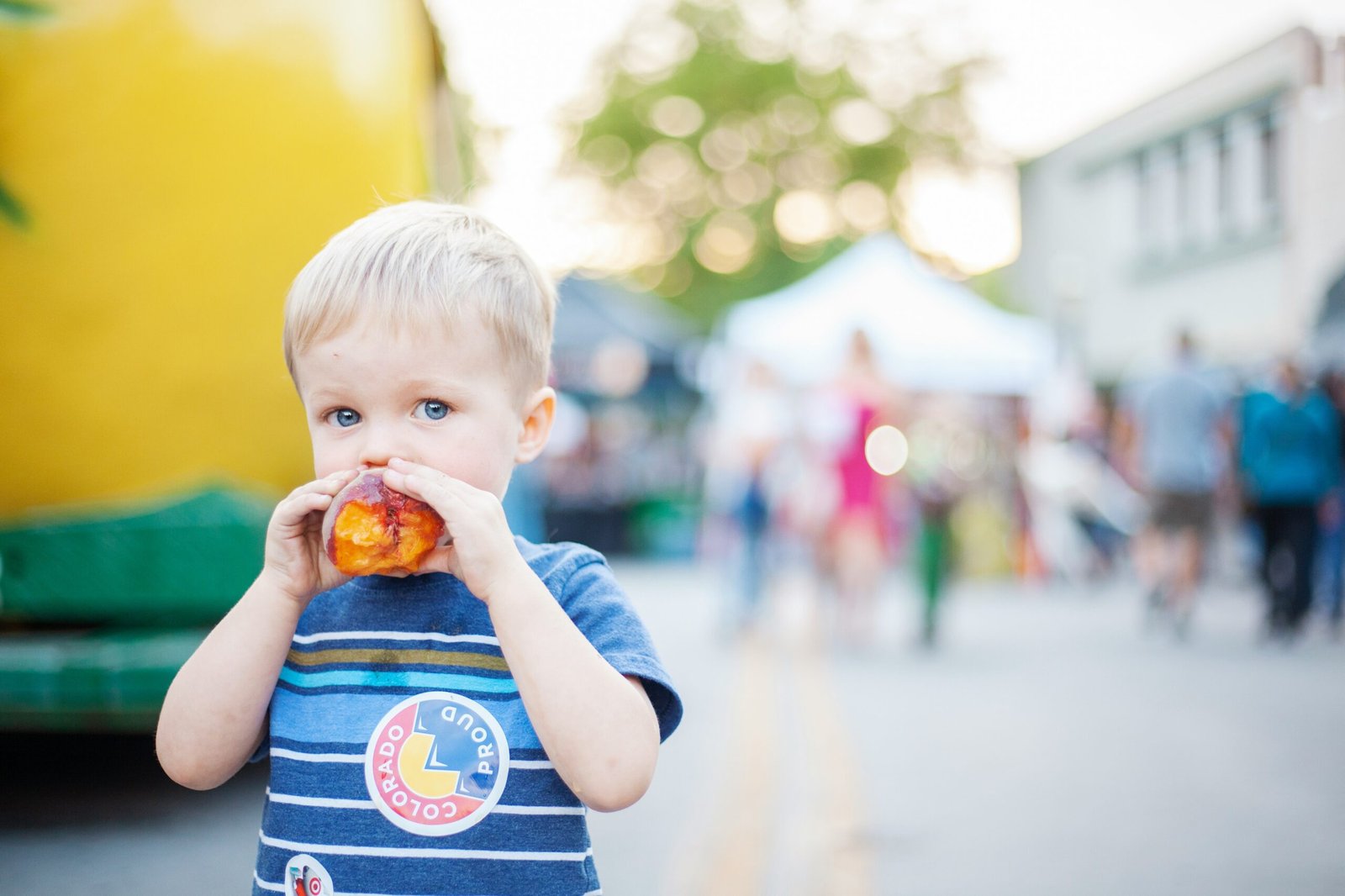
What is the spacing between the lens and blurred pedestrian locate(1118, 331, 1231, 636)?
8.41 metres

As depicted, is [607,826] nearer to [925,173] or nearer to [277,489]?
[277,489]

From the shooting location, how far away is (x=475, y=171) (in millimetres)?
8016

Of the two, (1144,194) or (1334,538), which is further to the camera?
(1334,538)

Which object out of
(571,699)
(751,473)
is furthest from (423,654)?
(751,473)

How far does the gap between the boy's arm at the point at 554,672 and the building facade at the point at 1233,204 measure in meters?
3.06

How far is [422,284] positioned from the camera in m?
1.48

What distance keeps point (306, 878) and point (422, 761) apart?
0.20 m

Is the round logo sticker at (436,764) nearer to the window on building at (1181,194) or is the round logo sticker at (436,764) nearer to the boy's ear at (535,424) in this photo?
the boy's ear at (535,424)

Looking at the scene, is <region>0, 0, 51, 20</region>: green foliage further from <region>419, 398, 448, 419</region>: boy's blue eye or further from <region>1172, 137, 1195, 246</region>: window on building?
<region>1172, 137, 1195, 246</region>: window on building

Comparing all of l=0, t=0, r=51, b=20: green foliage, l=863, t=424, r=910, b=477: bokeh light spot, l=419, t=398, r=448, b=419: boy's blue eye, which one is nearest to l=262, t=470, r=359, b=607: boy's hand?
l=419, t=398, r=448, b=419: boy's blue eye

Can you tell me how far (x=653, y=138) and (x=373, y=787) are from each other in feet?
110

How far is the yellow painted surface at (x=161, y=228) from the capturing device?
144 inches

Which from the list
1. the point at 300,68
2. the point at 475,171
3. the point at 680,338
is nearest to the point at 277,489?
the point at 300,68

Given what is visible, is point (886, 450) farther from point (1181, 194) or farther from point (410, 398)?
point (410, 398)
